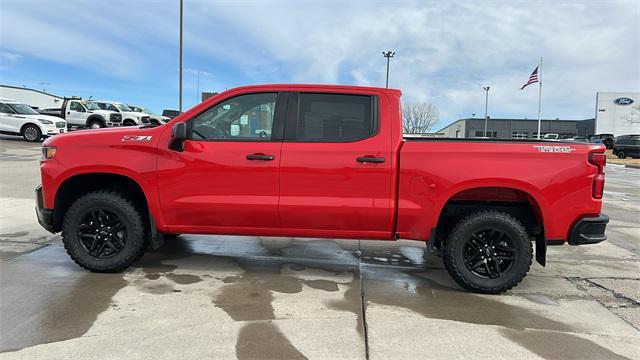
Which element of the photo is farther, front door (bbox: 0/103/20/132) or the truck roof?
front door (bbox: 0/103/20/132)

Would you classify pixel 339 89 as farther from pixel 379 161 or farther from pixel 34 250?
pixel 34 250

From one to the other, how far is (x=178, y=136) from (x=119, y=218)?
3.64ft

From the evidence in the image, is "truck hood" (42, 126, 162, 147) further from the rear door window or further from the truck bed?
the truck bed

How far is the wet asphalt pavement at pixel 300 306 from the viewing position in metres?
3.18

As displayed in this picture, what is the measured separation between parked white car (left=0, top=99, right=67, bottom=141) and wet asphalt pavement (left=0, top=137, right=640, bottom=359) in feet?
56.5

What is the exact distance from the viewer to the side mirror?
4.26 m

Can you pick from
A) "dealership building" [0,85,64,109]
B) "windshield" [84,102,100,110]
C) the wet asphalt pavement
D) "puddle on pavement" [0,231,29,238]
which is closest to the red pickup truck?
the wet asphalt pavement

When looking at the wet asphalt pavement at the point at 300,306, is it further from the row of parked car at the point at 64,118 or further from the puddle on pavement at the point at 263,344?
the row of parked car at the point at 64,118

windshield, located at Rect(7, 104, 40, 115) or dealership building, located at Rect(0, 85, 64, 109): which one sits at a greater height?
dealership building, located at Rect(0, 85, 64, 109)

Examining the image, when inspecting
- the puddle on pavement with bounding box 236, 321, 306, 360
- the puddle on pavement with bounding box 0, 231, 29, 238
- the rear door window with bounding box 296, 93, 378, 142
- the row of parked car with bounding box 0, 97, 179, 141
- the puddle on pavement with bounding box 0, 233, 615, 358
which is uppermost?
the row of parked car with bounding box 0, 97, 179, 141

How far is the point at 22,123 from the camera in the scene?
67.1 ft

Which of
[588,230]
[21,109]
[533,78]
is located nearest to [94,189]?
[588,230]

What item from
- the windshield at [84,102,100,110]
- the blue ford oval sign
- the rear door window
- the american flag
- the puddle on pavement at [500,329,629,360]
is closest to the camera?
the puddle on pavement at [500,329,629,360]

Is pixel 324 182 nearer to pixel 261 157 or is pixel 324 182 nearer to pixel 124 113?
pixel 261 157
